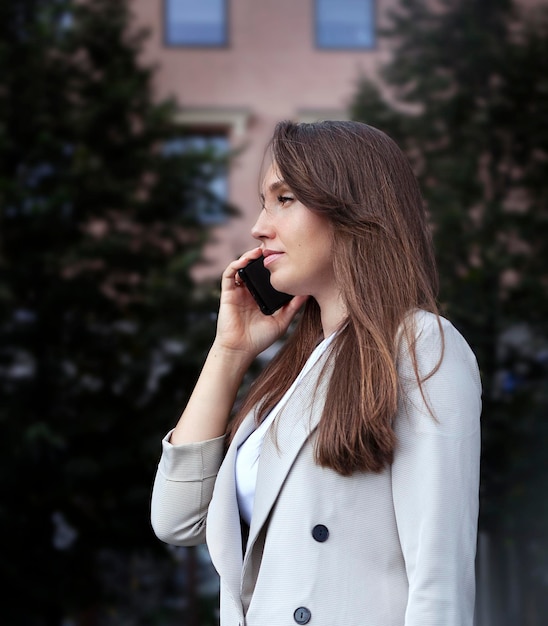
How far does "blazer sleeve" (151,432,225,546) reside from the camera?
80.9 inches

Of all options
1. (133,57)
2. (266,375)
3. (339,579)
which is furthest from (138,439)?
(339,579)

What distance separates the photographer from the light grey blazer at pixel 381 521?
1567 mm

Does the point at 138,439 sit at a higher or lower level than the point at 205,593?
higher

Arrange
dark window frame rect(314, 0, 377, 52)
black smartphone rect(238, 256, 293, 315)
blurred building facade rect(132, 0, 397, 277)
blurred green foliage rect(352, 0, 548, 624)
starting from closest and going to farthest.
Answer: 1. black smartphone rect(238, 256, 293, 315)
2. blurred green foliage rect(352, 0, 548, 624)
3. blurred building facade rect(132, 0, 397, 277)
4. dark window frame rect(314, 0, 377, 52)

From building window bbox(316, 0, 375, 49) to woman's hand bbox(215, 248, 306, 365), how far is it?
34.2ft

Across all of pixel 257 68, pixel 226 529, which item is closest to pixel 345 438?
pixel 226 529

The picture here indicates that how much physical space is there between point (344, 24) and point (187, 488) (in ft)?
36.3

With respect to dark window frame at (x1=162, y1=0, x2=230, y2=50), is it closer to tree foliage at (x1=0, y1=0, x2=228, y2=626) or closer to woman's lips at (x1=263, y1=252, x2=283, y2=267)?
tree foliage at (x1=0, y1=0, x2=228, y2=626)

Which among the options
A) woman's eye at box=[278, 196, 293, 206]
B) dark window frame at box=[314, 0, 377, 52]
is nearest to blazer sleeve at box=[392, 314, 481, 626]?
woman's eye at box=[278, 196, 293, 206]

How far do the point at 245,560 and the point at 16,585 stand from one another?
581cm

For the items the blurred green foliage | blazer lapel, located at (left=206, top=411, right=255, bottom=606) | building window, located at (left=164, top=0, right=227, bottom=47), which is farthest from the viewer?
building window, located at (left=164, top=0, right=227, bottom=47)

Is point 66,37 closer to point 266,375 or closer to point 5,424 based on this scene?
point 5,424

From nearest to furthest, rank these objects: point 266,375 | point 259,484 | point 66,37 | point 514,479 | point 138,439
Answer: point 259,484, point 266,375, point 514,479, point 138,439, point 66,37

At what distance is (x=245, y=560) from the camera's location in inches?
70.8
